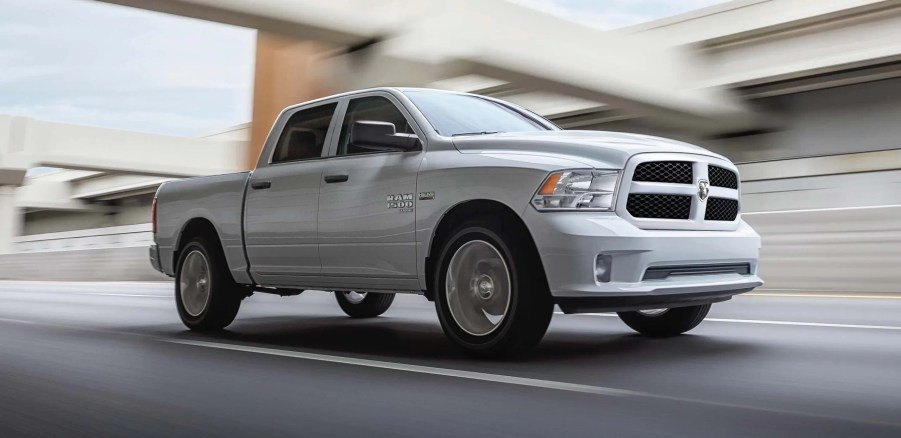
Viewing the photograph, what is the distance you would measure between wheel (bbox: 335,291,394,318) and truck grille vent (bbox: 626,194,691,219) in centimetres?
477

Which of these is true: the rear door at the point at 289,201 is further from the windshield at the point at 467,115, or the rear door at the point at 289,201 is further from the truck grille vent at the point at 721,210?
the truck grille vent at the point at 721,210

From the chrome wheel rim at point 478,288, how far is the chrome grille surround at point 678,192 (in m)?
0.84

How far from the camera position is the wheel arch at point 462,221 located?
6.01 metres

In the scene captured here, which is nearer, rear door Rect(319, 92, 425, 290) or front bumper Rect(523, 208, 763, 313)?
front bumper Rect(523, 208, 763, 313)

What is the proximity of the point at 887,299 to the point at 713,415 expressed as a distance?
24.3 ft

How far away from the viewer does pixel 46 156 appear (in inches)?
1711

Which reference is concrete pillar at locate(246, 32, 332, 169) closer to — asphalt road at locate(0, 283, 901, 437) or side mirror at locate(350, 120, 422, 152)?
asphalt road at locate(0, 283, 901, 437)

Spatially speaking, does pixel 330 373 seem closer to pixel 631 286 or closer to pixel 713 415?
pixel 631 286

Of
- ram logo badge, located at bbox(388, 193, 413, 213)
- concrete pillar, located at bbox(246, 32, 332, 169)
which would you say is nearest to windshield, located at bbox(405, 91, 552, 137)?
ram logo badge, located at bbox(388, 193, 413, 213)

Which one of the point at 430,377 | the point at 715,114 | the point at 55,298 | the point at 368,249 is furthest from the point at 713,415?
the point at 715,114

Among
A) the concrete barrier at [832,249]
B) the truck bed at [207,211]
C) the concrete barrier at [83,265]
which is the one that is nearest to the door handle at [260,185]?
the truck bed at [207,211]

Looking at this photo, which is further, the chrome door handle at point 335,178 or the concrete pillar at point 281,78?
the concrete pillar at point 281,78

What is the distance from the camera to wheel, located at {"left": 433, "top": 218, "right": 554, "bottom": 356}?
5879 millimetres

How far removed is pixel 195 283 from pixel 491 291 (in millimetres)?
3846
